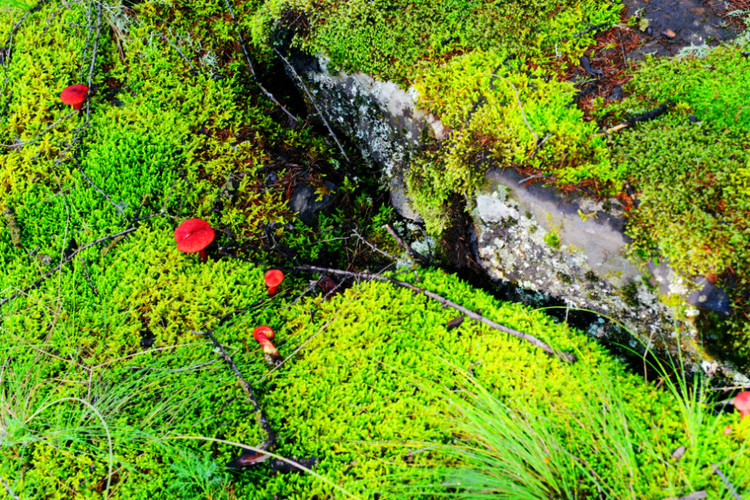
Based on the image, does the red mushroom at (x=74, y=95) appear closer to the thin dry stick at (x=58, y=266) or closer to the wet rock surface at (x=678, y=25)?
the thin dry stick at (x=58, y=266)

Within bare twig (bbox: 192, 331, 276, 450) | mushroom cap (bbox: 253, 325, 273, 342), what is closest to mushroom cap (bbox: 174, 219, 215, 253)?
bare twig (bbox: 192, 331, 276, 450)

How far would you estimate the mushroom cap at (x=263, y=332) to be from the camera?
9.60 feet

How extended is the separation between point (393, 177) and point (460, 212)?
2.42 ft

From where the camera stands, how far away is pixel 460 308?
3.10m

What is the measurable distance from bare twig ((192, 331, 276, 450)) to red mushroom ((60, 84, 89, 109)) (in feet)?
7.58

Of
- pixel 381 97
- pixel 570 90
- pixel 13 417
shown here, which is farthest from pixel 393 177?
pixel 13 417

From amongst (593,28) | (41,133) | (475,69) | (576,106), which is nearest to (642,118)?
(576,106)

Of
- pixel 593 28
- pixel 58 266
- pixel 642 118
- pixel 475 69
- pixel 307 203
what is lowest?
pixel 58 266

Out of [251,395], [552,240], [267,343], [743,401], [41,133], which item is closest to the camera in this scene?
[743,401]

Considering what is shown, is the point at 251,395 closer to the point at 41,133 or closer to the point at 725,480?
the point at 725,480

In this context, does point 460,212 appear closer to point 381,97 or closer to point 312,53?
point 381,97

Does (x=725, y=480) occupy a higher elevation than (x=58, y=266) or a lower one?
higher

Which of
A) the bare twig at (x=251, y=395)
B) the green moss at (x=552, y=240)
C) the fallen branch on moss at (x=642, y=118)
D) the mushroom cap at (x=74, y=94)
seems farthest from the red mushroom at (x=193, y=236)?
the fallen branch on moss at (x=642, y=118)

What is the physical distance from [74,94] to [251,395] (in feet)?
9.67
